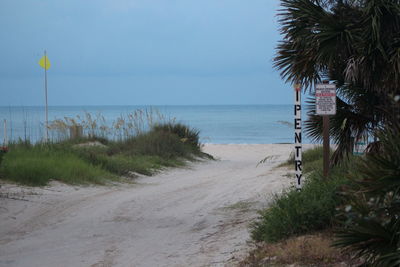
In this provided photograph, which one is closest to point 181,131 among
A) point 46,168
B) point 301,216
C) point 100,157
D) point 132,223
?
point 100,157

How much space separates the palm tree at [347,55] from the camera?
9.64 metres

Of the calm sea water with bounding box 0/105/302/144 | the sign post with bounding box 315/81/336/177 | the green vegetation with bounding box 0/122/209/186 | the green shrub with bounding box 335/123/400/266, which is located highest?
the sign post with bounding box 315/81/336/177

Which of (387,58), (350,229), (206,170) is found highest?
(387,58)

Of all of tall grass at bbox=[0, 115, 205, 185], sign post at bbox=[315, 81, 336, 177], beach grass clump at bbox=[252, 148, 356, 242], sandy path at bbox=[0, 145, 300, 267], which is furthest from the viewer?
tall grass at bbox=[0, 115, 205, 185]

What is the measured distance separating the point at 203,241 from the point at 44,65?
53.7 feet

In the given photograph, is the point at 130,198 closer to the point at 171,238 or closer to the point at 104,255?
the point at 171,238

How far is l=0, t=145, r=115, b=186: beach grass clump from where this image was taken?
13945 millimetres

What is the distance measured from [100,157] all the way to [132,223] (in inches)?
308

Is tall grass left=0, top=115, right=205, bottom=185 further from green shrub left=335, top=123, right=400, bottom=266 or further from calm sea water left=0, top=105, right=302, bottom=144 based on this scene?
green shrub left=335, top=123, right=400, bottom=266

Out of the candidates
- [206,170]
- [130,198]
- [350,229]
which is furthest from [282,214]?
[206,170]

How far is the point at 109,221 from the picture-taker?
10148 mm

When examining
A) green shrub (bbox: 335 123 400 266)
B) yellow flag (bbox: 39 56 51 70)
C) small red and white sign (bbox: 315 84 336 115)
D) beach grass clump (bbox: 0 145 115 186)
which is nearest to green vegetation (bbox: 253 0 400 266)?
small red and white sign (bbox: 315 84 336 115)

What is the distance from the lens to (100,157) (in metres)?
17.6

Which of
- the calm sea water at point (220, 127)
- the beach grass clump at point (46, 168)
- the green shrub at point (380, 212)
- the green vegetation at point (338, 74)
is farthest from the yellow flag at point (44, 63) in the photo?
the green shrub at point (380, 212)
